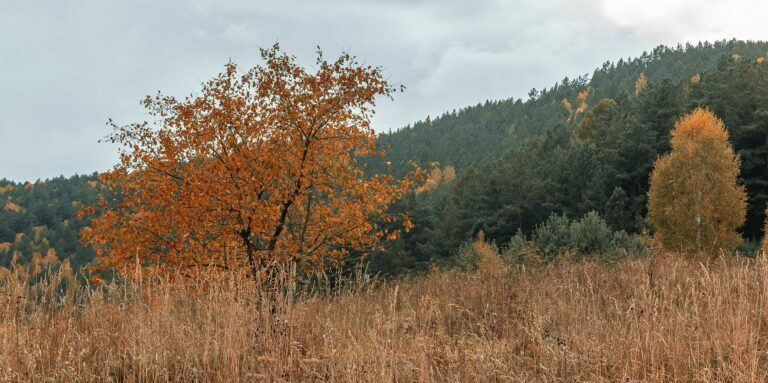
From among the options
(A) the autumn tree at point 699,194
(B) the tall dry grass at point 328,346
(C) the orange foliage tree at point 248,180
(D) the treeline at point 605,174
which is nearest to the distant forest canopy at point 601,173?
(D) the treeline at point 605,174

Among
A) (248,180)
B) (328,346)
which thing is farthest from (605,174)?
(328,346)

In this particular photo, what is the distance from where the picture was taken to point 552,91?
197 m

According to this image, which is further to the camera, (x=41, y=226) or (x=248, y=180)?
(x=41, y=226)

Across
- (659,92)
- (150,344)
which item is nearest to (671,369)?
(150,344)

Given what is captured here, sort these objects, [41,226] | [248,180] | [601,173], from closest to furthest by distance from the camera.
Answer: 1. [248,180]
2. [601,173]
3. [41,226]

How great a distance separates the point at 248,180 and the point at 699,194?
30.6 meters

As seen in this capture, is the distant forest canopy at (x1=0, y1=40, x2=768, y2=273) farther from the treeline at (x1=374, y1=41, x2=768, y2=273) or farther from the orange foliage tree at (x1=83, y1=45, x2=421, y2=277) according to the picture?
the orange foliage tree at (x1=83, y1=45, x2=421, y2=277)

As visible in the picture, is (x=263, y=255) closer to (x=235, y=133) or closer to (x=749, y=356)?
(x=235, y=133)

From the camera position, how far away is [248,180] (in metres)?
9.57

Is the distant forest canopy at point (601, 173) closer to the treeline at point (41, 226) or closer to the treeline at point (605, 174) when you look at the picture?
the treeline at point (605, 174)

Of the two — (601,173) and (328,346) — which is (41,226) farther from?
(328,346)

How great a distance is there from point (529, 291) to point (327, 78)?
5405mm

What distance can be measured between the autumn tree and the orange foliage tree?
2655 centimetres

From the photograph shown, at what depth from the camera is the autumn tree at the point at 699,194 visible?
1229 inches
